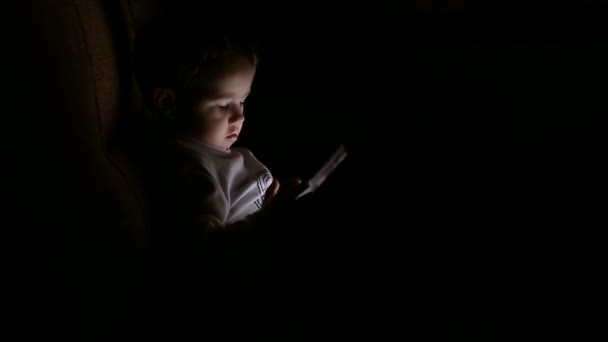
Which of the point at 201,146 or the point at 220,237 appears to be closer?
the point at 220,237

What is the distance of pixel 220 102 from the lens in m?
1.07

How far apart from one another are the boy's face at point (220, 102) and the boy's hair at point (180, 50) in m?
0.02

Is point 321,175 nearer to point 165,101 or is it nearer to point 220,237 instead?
point 220,237

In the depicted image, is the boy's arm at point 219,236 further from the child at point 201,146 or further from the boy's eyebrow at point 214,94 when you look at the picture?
the boy's eyebrow at point 214,94

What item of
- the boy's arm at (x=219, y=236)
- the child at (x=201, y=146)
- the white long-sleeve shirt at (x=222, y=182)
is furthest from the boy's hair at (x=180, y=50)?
the boy's arm at (x=219, y=236)

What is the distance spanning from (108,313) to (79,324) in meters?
0.04

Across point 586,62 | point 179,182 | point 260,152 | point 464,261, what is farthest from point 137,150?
point 586,62

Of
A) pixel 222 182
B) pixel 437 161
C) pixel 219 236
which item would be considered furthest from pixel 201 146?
pixel 437 161

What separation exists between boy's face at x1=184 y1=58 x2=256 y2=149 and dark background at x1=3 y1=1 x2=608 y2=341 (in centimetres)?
21

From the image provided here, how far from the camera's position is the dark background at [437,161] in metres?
0.85

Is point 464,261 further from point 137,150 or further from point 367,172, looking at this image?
point 137,150

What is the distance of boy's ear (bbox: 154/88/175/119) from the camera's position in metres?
1.06

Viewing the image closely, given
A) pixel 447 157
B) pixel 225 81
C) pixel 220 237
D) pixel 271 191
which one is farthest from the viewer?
pixel 447 157

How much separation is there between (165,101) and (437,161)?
0.54 meters
